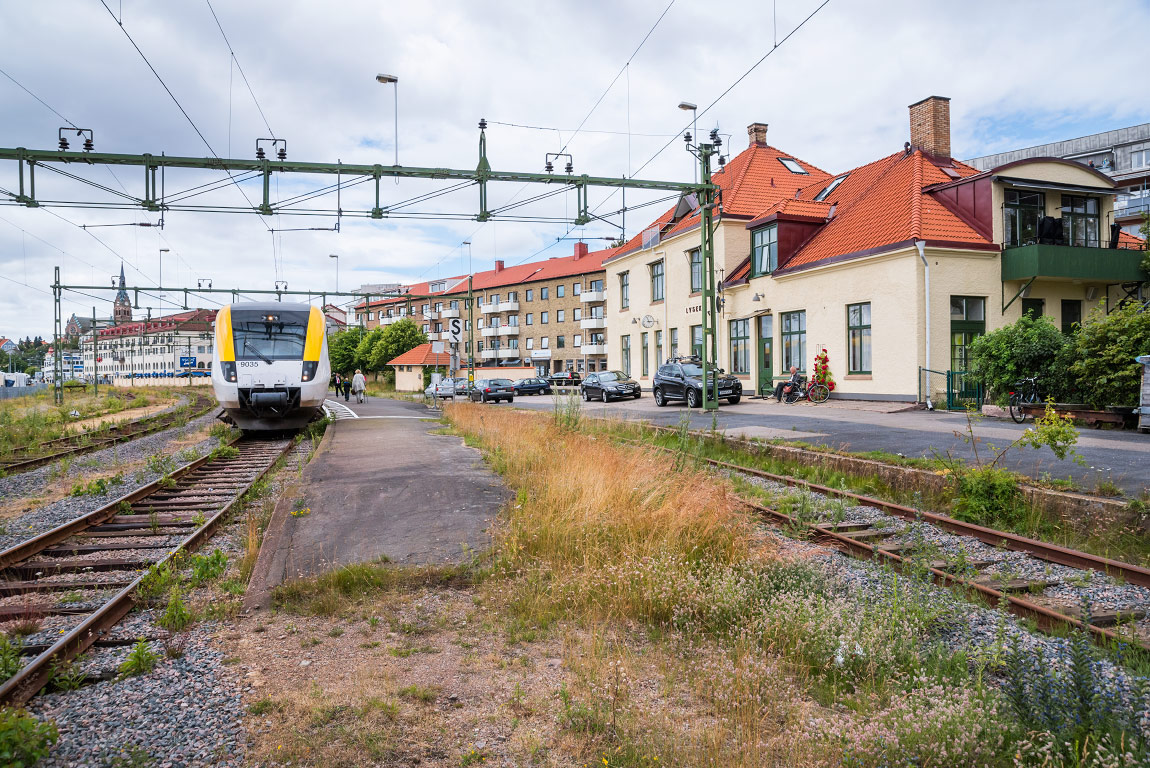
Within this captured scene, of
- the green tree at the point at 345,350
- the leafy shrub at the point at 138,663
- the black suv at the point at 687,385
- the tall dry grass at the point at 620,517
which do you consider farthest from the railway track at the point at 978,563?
the green tree at the point at 345,350

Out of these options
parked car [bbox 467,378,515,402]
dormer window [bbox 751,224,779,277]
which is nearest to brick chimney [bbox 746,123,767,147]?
dormer window [bbox 751,224,779,277]

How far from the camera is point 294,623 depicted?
4.96m

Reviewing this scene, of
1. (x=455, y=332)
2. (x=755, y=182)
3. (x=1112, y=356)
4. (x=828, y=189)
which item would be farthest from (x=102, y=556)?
(x=755, y=182)

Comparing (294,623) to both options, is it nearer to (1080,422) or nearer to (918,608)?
(918,608)

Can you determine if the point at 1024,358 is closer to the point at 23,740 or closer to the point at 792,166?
the point at 23,740

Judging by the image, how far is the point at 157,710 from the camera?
Result: 12.0 feet

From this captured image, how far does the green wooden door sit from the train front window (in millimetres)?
18799

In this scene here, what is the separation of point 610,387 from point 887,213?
14882 mm

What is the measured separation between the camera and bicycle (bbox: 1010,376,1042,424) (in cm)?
1647

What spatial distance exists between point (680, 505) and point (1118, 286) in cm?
2537

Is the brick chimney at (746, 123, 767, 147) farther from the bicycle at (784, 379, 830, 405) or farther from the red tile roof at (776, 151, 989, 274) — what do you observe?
the bicycle at (784, 379, 830, 405)

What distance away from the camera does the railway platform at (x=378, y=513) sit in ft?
20.5

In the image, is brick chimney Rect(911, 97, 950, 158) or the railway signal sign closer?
the railway signal sign

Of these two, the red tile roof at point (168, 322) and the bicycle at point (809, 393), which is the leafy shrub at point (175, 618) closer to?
the bicycle at point (809, 393)
